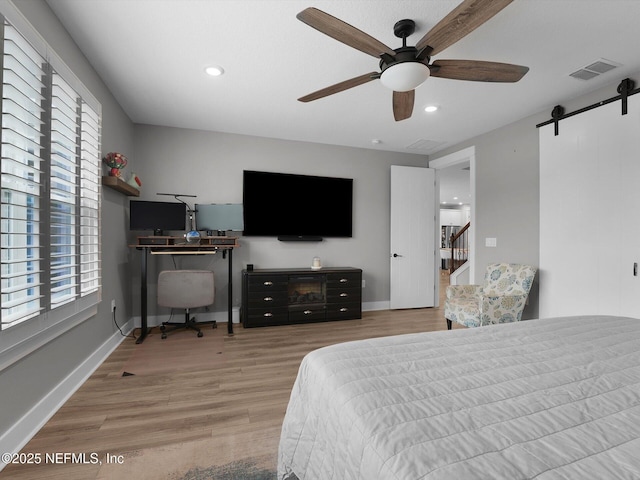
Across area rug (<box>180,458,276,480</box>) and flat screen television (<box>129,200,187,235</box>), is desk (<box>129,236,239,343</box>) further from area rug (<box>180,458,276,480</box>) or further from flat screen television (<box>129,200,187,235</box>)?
area rug (<box>180,458,276,480</box>)

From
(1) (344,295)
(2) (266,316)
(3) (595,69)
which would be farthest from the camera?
(1) (344,295)

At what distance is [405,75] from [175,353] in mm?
3126

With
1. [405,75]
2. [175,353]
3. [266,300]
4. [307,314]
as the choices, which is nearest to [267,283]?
[266,300]

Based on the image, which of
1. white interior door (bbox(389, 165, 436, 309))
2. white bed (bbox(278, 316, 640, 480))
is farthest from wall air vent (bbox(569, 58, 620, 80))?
white interior door (bbox(389, 165, 436, 309))

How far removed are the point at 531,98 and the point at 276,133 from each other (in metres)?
2.96

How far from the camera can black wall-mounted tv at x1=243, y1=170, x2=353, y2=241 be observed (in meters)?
4.24

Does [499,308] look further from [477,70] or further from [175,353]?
[175,353]

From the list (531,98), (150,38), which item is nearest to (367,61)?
(150,38)

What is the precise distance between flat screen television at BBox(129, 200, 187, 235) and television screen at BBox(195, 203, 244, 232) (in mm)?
280

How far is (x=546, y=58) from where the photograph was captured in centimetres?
238

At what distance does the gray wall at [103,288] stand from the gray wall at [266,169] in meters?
0.40

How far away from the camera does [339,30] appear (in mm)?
1616

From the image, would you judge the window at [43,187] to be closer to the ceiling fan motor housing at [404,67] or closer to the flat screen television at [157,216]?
the flat screen television at [157,216]

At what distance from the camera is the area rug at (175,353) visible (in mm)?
2651
